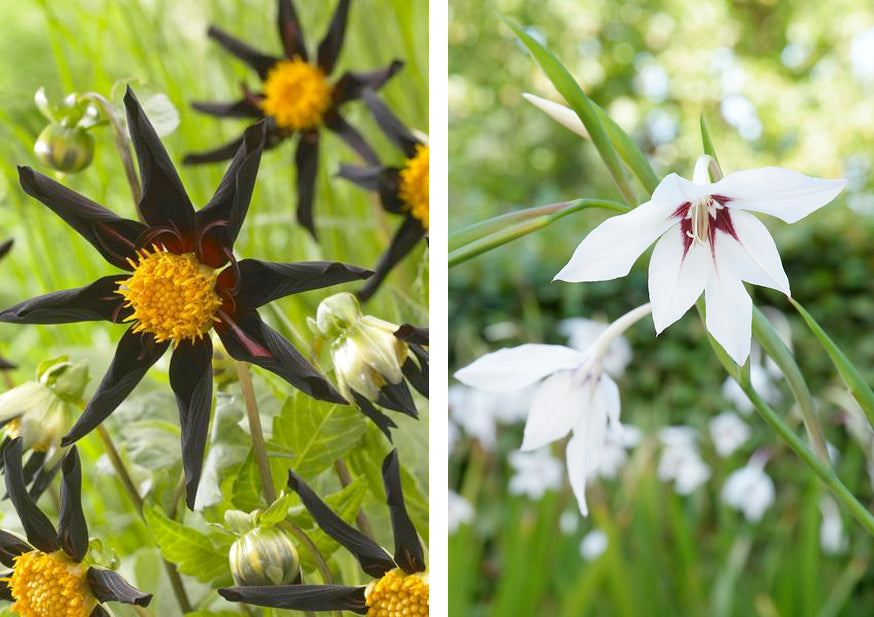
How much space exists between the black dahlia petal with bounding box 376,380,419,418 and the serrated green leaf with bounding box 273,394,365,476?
3cm

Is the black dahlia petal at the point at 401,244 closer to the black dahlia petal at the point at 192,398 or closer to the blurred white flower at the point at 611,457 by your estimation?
the black dahlia petal at the point at 192,398

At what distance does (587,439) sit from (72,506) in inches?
7.3

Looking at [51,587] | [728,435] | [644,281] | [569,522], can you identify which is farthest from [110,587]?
[644,281]

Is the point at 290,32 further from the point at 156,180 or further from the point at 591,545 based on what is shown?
the point at 591,545

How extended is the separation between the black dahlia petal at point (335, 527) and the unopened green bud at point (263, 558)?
1 cm

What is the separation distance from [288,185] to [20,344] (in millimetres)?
216

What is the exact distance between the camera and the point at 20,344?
63 cm

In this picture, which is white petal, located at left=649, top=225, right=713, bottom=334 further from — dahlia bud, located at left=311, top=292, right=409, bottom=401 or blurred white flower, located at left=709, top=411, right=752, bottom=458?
blurred white flower, located at left=709, top=411, right=752, bottom=458

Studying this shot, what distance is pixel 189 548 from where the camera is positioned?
343 millimetres

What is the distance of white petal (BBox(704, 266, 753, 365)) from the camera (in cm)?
25

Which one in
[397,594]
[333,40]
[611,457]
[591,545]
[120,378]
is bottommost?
[591,545]

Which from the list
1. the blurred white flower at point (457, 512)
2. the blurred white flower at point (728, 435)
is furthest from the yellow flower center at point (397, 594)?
the blurred white flower at point (728, 435)

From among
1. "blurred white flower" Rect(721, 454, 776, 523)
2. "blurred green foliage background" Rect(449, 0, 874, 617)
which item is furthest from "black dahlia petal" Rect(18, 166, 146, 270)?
"blurred white flower" Rect(721, 454, 776, 523)

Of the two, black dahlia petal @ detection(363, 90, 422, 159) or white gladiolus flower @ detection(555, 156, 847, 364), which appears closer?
white gladiolus flower @ detection(555, 156, 847, 364)
